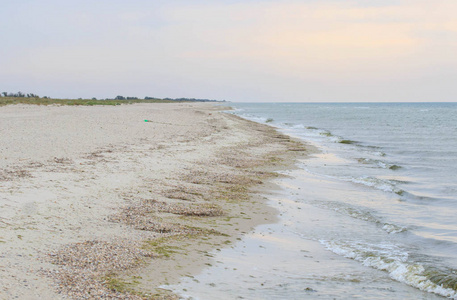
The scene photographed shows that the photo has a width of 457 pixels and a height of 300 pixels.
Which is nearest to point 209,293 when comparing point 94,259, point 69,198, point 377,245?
point 94,259

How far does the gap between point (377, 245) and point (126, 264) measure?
5.27m

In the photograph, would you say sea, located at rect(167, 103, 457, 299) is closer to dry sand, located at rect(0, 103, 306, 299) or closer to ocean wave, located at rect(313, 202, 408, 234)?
ocean wave, located at rect(313, 202, 408, 234)

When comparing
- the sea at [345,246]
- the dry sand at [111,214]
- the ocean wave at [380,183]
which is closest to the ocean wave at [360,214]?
the sea at [345,246]

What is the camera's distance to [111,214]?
829cm

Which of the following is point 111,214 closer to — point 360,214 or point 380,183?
point 360,214

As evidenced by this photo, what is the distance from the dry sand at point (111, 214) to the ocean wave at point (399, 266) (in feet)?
7.25

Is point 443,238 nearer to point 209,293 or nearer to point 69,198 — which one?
point 209,293

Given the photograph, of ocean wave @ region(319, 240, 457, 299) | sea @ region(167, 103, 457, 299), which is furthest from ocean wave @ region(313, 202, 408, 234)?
ocean wave @ region(319, 240, 457, 299)

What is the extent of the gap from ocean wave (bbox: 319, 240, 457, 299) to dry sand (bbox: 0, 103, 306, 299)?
2.21 metres

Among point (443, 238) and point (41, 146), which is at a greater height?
point (41, 146)

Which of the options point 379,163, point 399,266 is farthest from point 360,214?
point 379,163

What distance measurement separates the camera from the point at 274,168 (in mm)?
16625

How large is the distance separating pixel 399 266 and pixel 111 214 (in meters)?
5.82

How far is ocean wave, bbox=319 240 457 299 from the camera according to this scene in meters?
6.27
